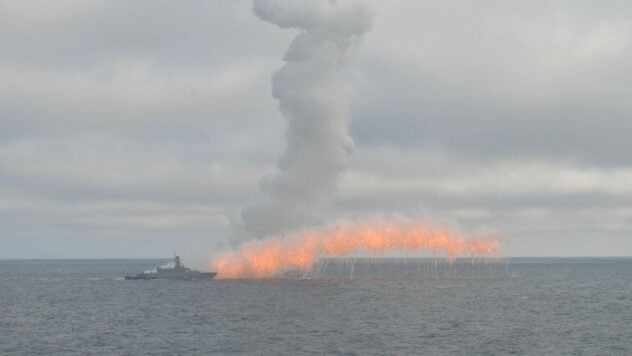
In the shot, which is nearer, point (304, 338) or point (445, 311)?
point (304, 338)

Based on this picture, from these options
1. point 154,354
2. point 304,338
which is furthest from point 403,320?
point 154,354

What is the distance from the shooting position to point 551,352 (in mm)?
101562

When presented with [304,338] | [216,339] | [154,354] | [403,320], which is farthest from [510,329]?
[154,354]

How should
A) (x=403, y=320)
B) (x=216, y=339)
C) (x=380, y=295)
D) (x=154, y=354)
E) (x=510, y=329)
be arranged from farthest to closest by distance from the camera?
(x=380, y=295), (x=403, y=320), (x=510, y=329), (x=216, y=339), (x=154, y=354)

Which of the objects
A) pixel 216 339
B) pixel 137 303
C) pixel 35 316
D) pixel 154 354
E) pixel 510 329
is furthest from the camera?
pixel 137 303

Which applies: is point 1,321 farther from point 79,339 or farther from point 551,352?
point 551,352

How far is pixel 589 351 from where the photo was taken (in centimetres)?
10375

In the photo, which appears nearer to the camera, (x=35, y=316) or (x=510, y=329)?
(x=510, y=329)

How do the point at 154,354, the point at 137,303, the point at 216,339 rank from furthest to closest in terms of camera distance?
the point at 137,303 → the point at 216,339 → the point at 154,354

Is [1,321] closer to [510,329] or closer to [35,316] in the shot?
[35,316]

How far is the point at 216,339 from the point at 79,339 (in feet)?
67.0

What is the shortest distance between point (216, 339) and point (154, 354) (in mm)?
15136

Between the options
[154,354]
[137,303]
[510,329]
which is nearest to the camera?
[154,354]

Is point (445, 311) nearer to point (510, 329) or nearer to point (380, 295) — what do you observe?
point (510, 329)
